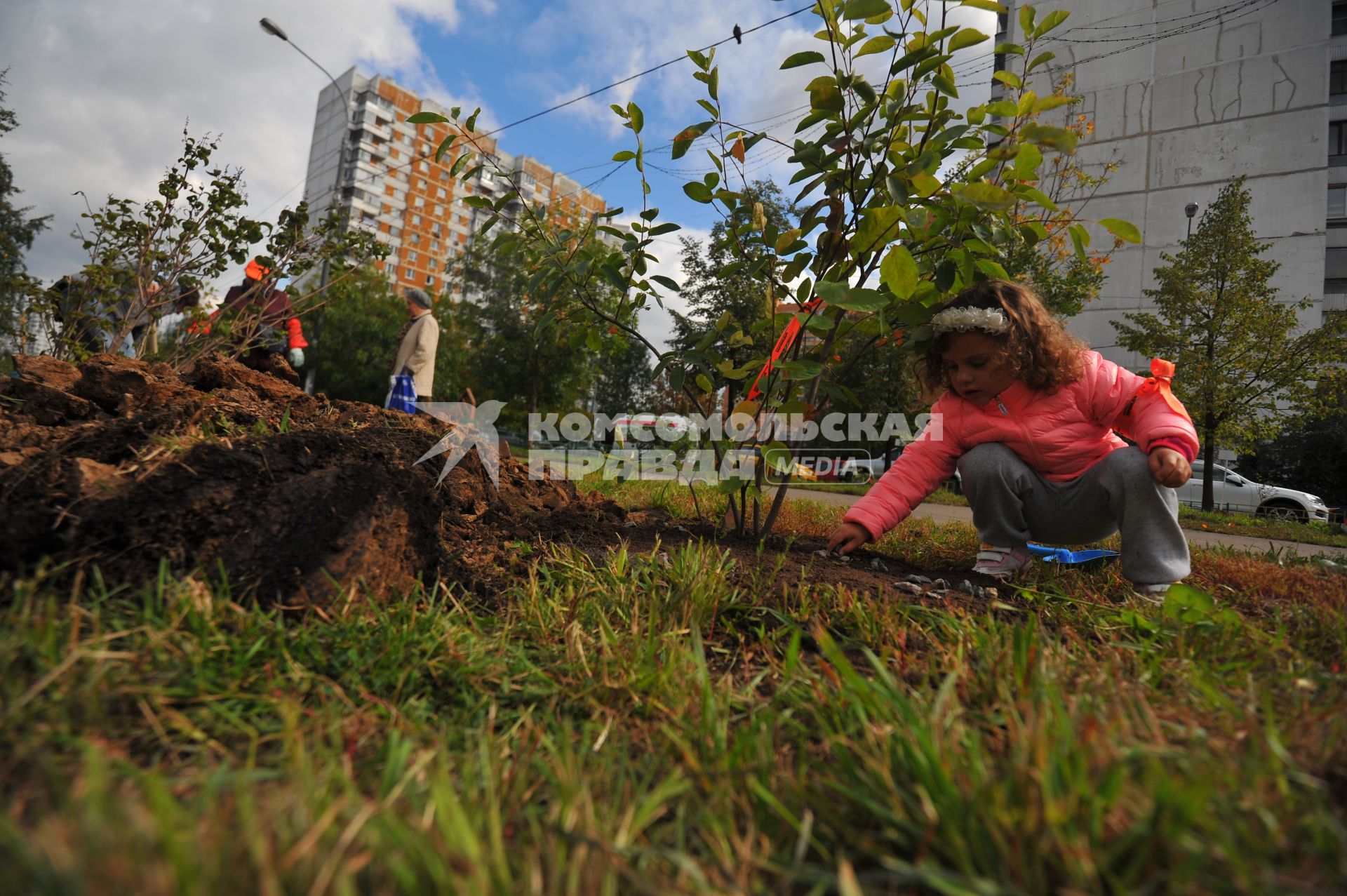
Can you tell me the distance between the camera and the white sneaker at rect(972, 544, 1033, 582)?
2.62 metres

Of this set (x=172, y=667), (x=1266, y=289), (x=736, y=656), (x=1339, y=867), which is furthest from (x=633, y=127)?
(x=1266, y=289)

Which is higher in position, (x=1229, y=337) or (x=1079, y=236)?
(x=1229, y=337)

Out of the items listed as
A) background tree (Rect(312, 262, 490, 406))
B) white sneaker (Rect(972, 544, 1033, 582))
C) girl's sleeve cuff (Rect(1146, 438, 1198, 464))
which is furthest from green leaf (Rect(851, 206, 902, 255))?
background tree (Rect(312, 262, 490, 406))

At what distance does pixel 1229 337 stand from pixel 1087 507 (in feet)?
52.0

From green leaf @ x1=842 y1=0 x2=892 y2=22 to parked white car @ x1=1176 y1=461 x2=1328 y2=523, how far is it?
59.4 ft

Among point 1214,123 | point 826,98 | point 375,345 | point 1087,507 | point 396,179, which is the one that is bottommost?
point 1087,507

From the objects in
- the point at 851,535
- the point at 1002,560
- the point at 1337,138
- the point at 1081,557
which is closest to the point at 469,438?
the point at 851,535

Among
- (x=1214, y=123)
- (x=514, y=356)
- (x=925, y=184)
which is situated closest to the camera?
(x=925, y=184)

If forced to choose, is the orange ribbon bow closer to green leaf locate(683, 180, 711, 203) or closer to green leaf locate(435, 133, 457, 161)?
green leaf locate(683, 180, 711, 203)

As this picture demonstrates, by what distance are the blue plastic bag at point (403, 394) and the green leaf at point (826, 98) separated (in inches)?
216

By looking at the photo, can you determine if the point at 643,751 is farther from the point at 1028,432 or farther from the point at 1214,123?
the point at 1214,123

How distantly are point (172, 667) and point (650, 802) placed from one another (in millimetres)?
824

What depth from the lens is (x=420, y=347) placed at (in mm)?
6703

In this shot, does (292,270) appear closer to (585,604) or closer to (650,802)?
(585,604)
